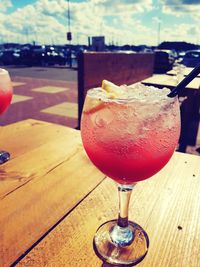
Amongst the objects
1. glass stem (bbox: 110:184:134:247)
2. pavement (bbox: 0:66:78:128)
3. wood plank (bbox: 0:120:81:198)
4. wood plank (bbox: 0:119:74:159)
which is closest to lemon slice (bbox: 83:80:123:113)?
glass stem (bbox: 110:184:134:247)

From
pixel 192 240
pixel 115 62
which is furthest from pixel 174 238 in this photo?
pixel 115 62

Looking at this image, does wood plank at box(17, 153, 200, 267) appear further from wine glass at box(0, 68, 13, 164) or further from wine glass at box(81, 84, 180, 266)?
wine glass at box(0, 68, 13, 164)

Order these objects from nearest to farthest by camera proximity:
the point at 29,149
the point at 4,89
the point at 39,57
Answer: the point at 4,89 < the point at 29,149 < the point at 39,57

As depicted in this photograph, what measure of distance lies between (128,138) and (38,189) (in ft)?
1.53

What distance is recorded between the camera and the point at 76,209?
0.86 meters

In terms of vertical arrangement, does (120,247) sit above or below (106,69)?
below

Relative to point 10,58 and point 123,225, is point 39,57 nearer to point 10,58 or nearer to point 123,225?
point 10,58

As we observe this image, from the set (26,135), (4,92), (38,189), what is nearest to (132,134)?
(38,189)

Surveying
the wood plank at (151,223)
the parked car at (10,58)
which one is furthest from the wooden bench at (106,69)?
the parked car at (10,58)

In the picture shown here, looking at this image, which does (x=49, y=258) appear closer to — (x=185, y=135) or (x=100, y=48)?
(x=185, y=135)

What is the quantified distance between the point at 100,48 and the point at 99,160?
501 inches

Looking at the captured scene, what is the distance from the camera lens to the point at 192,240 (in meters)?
0.75

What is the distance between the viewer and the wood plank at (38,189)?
0.75 metres

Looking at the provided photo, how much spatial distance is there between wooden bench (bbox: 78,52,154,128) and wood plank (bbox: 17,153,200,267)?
2363mm
